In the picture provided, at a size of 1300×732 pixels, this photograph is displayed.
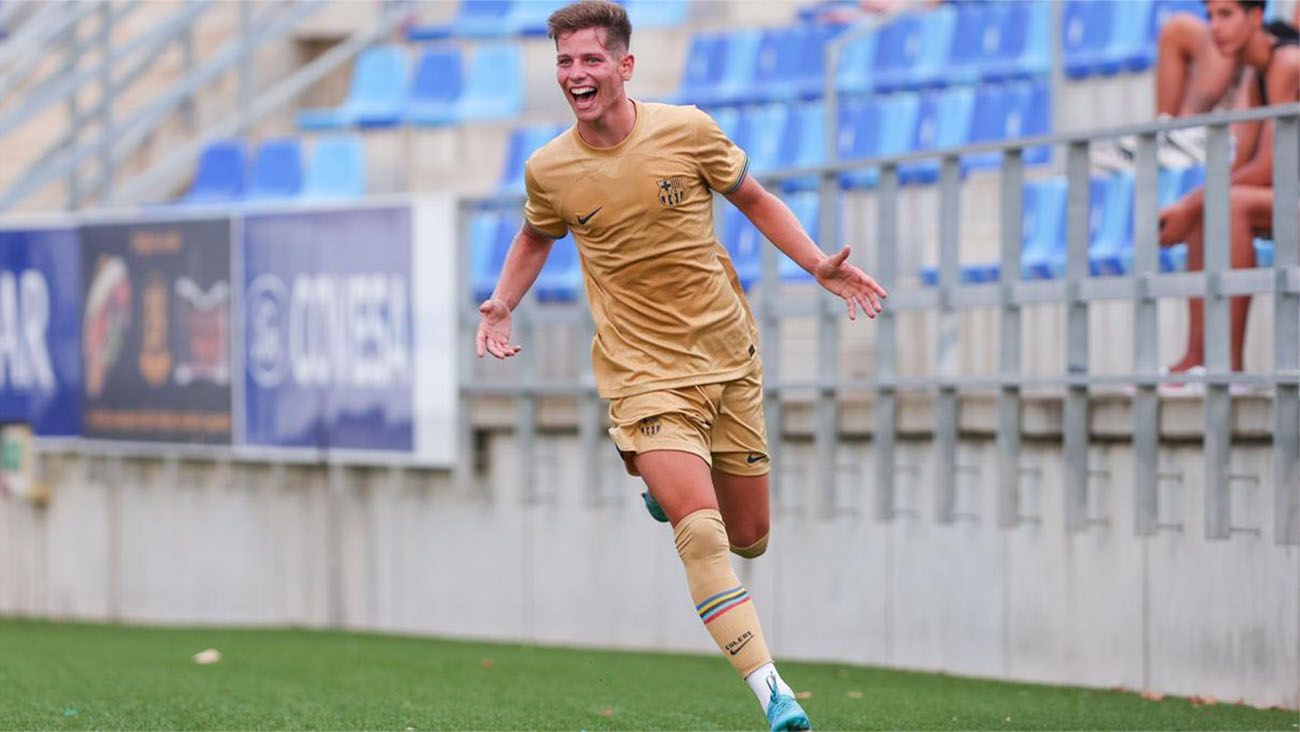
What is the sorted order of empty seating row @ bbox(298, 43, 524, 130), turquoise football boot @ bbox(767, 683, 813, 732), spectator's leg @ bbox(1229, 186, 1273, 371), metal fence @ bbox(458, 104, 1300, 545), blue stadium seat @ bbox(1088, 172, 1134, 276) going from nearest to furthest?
1. turquoise football boot @ bbox(767, 683, 813, 732)
2. metal fence @ bbox(458, 104, 1300, 545)
3. spectator's leg @ bbox(1229, 186, 1273, 371)
4. blue stadium seat @ bbox(1088, 172, 1134, 276)
5. empty seating row @ bbox(298, 43, 524, 130)

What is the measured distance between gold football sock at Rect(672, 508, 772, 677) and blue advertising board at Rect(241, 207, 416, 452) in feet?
23.3

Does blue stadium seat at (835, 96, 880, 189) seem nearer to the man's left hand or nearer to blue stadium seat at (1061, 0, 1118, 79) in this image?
blue stadium seat at (1061, 0, 1118, 79)

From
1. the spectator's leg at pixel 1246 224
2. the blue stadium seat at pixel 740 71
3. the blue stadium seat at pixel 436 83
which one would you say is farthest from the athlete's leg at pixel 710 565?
the blue stadium seat at pixel 436 83

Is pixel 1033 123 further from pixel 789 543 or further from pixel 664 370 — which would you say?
pixel 664 370

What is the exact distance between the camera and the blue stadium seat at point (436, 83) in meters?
17.2

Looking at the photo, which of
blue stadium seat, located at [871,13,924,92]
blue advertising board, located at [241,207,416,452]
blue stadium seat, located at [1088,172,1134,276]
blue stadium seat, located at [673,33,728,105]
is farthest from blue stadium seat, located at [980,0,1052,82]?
blue advertising board, located at [241,207,416,452]

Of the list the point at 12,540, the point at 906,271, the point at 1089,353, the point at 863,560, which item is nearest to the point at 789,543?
the point at 863,560

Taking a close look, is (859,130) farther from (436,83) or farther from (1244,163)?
(1244,163)

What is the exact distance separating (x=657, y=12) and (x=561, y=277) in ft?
14.9

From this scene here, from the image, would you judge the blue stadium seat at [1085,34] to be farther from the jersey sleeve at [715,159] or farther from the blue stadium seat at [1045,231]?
the jersey sleeve at [715,159]

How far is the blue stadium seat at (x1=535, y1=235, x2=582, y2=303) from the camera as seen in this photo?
13461 millimetres

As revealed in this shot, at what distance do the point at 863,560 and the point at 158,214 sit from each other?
6.19 metres

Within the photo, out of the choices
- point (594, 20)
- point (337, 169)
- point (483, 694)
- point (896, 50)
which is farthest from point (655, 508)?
point (337, 169)

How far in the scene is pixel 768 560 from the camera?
11.8 meters
